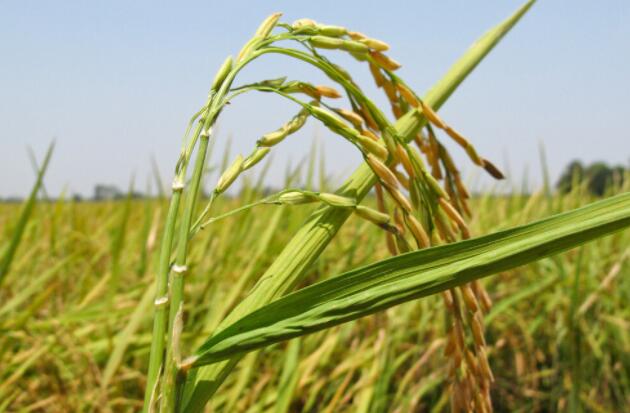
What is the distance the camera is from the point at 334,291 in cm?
40

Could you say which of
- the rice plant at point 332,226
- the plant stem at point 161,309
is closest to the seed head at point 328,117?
the rice plant at point 332,226

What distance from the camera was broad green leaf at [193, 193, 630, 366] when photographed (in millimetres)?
368

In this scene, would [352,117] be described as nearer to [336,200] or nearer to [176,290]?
[336,200]

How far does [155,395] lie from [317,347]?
0.83m

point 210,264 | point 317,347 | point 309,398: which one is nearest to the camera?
point 309,398

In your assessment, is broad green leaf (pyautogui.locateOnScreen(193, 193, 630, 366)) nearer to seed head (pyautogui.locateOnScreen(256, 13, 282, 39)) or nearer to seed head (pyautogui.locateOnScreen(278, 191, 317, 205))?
seed head (pyautogui.locateOnScreen(278, 191, 317, 205))

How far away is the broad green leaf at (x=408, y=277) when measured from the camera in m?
0.37

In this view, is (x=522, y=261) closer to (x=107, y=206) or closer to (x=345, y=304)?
(x=345, y=304)

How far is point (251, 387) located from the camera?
1144 millimetres

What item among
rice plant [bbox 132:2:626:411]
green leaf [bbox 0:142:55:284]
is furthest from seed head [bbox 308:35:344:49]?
green leaf [bbox 0:142:55:284]

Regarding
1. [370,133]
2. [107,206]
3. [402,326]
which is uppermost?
[107,206]

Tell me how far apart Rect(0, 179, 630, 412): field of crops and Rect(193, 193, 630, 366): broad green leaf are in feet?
1.88

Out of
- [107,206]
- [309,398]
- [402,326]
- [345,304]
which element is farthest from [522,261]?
[107,206]

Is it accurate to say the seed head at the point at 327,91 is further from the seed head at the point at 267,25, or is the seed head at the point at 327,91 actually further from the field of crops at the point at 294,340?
the field of crops at the point at 294,340
